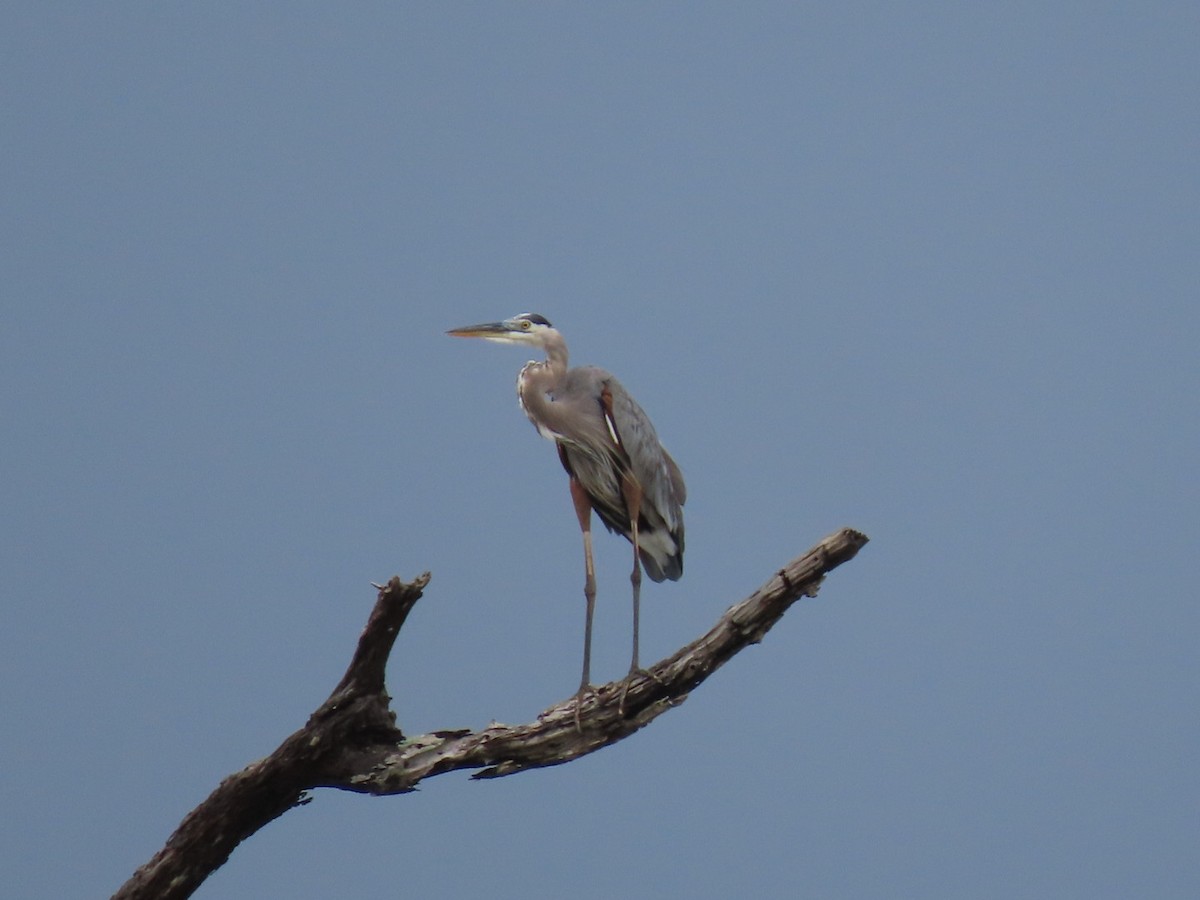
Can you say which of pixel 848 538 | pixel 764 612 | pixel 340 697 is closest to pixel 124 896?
pixel 340 697

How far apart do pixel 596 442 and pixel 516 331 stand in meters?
0.48

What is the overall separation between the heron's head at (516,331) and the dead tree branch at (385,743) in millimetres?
1426

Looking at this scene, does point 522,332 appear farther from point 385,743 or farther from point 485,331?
point 385,743

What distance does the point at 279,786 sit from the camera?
12.8 feet

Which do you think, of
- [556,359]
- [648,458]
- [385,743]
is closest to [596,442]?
[648,458]

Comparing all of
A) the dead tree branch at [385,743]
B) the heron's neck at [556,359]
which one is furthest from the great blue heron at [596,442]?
the dead tree branch at [385,743]

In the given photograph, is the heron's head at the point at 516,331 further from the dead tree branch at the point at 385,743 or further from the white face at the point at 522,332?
the dead tree branch at the point at 385,743

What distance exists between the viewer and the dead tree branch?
12.4 ft

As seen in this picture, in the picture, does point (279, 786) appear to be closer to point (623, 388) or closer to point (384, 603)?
point (384, 603)

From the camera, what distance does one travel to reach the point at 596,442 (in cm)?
495

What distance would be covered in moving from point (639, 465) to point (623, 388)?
28 cm

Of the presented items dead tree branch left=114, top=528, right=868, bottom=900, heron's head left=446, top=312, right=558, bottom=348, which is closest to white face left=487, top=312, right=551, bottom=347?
heron's head left=446, top=312, right=558, bottom=348

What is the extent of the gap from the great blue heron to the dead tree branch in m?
0.79

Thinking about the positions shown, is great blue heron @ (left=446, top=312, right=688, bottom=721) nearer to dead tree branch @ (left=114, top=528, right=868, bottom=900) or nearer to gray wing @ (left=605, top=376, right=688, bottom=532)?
gray wing @ (left=605, top=376, right=688, bottom=532)
